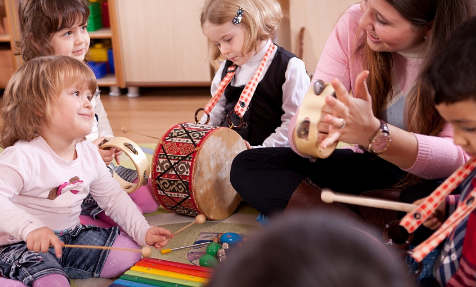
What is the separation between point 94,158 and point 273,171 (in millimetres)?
481

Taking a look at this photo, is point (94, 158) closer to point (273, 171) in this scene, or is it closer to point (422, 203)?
point (273, 171)

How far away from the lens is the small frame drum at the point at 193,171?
1506 millimetres

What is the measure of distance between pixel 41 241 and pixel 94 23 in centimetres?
223

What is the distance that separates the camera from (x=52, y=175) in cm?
125

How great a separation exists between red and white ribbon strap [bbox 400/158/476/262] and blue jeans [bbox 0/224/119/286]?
Answer: 0.80m

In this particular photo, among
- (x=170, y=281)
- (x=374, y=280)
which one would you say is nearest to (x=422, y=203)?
(x=374, y=280)

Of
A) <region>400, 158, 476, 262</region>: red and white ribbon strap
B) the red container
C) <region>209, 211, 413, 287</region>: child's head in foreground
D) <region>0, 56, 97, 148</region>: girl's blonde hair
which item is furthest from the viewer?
the red container

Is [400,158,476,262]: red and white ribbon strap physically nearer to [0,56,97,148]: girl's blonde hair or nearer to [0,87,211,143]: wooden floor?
[0,56,97,148]: girl's blonde hair

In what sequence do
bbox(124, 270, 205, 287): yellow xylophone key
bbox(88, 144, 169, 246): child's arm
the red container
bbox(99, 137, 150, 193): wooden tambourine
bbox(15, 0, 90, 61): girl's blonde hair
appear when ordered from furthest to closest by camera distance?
1. the red container
2. bbox(15, 0, 90, 61): girl's blonde hair
3. bbox(99, 137, 150, 193): wooden tambourine
4. bbox(88, 144, 169, 246): child's arm
5. bbox(124, 270, 205, 287): yellow xylophone key

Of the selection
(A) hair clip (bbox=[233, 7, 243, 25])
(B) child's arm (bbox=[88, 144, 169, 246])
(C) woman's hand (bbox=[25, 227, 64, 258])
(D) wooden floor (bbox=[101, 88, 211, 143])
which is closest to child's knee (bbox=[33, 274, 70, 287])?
(C) woman's hand (bbox=[25, 227, 64, 258])

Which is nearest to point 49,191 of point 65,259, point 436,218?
point 65,259

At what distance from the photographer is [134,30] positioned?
3.01m

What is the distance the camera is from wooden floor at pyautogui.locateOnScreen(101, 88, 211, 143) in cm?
252

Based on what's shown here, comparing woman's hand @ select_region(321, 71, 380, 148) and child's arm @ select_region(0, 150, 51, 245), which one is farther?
child's arm @ select_region(0, 150, 51, 245)
